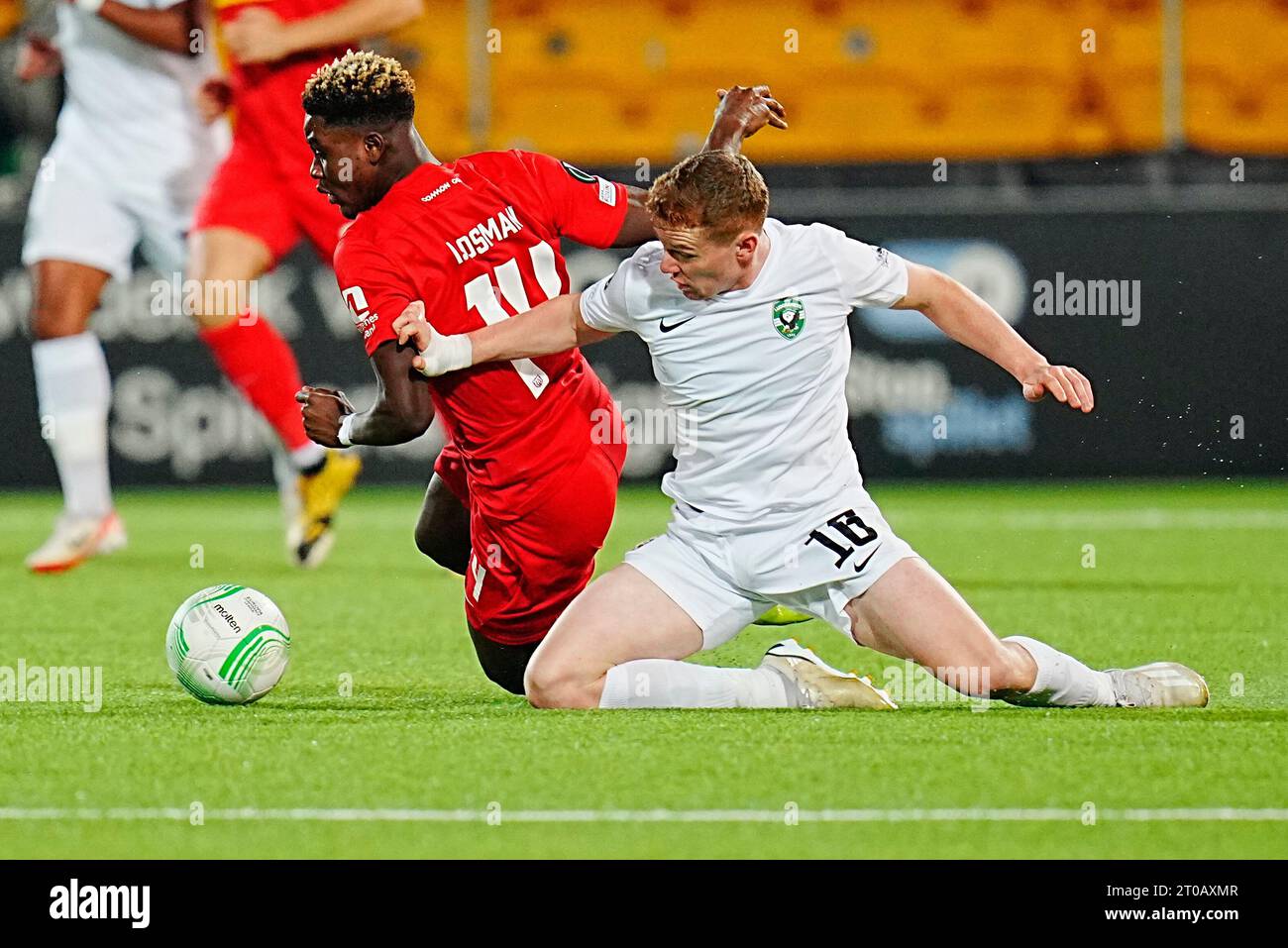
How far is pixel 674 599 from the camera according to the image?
500cm

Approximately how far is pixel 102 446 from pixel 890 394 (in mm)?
4221

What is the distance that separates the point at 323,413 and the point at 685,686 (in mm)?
1103

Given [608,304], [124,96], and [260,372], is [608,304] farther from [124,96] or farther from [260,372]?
[124,96]

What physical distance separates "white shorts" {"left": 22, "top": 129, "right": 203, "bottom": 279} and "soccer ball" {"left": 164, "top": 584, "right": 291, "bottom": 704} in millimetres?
3702

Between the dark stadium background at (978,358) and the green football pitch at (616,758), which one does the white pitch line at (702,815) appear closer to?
the green football pitch at (616,758)

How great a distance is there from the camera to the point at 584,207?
542cm

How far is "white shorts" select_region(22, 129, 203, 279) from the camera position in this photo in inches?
338

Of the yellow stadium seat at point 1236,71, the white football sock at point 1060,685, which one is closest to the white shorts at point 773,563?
the white football sock at point 1060,685

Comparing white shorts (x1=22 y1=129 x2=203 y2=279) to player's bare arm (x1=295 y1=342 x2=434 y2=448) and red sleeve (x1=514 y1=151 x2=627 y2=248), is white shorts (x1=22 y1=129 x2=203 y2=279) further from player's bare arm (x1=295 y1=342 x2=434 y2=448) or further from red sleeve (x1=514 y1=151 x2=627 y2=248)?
player's bare arm (x1=295 y1=342 x2=434 y2=448)

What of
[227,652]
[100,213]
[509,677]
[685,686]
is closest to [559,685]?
[685,686]

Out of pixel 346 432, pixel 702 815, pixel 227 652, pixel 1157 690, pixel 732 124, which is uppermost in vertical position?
pixel 732 124

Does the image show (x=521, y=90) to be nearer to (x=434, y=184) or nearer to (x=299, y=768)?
(x=434, y=184)

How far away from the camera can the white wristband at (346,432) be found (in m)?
5.00
